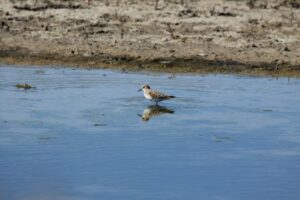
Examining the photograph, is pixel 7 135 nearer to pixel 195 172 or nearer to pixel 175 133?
pixel 175 133

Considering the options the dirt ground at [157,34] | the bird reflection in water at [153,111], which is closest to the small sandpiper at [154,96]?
the bird reflection in water at [153,111]

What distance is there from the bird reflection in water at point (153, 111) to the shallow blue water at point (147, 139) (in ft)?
0.07

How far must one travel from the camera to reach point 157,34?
68.7 feet

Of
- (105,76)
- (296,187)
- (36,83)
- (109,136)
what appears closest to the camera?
(296,187)

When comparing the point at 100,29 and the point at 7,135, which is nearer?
the point at 7,135

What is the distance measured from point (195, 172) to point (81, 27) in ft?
37.5

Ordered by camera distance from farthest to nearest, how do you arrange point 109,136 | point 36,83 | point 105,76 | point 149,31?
point 149,31 → point 105,76 → point 36,83 → point 109,136

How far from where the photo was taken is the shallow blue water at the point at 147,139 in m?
9.91

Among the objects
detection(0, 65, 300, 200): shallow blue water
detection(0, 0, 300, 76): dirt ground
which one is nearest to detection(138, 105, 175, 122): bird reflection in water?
detection(0, 65, 300, 200): shallow blue water

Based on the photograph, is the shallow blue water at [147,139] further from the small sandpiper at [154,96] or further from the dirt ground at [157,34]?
the dirt ground at [157,34]

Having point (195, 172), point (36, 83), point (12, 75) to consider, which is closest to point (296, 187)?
point (195, 172)

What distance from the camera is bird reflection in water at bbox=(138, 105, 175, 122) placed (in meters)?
13.8

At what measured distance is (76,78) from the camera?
17219 mm

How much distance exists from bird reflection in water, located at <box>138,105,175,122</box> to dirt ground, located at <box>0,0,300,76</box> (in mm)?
3939
